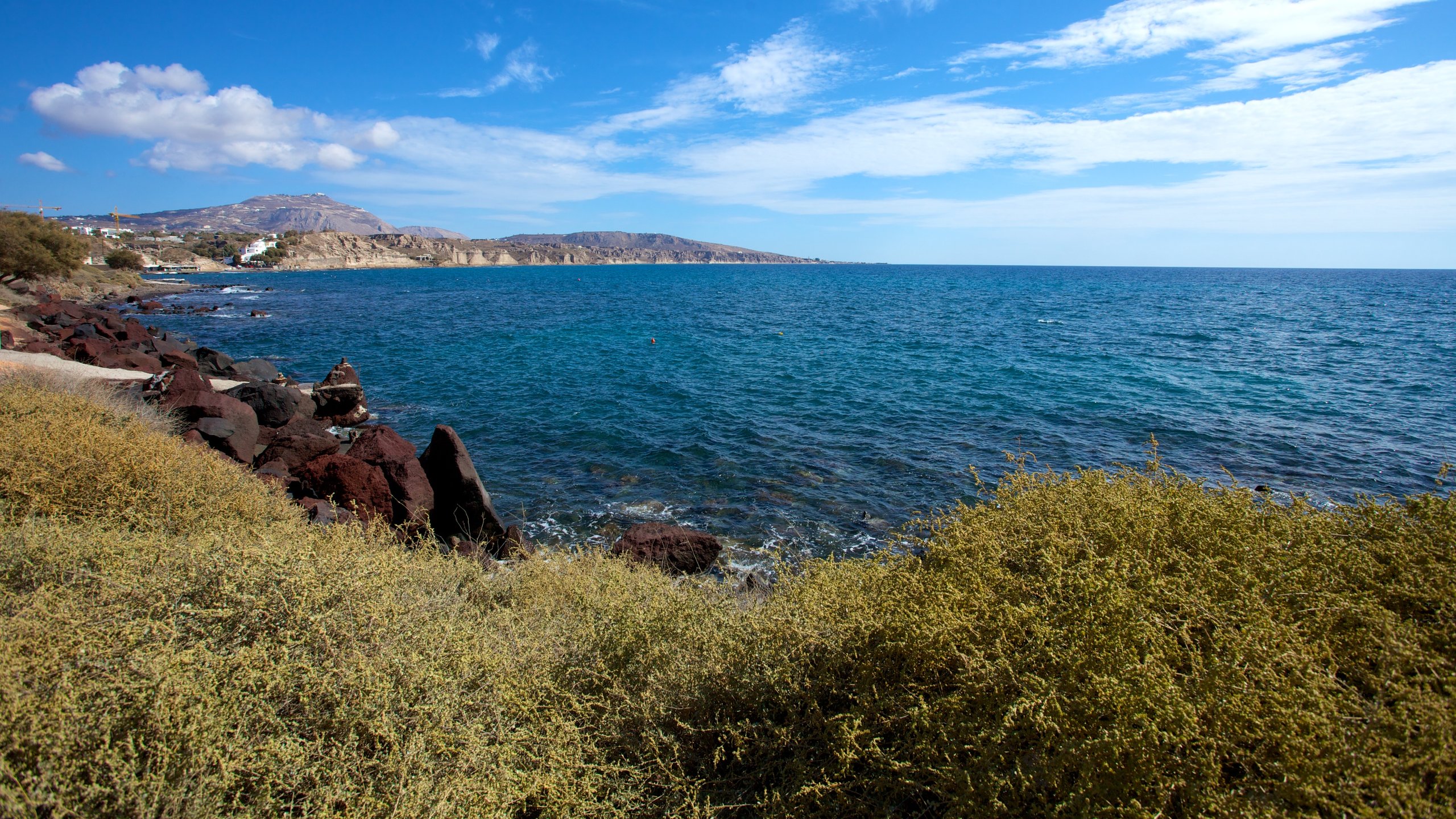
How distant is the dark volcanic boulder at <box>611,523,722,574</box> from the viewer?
10.5 meters

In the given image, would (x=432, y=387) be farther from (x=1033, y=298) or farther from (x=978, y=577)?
(x=1033, y=298)

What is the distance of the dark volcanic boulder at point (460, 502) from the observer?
11.1m

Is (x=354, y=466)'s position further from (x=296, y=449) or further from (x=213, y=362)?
(x=213, y=362)

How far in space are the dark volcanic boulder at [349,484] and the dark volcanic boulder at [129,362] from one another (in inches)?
542

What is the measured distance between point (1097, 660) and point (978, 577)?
109 centimetres

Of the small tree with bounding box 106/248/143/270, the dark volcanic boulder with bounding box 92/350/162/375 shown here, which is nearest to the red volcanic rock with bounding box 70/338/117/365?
the dark volcanic boulder with bounding box 92/350/162/375

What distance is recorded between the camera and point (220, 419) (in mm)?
13305

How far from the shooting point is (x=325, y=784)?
144 inches

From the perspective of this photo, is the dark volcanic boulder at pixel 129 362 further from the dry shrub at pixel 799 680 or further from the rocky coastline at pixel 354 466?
the dry shrub at pixel 799 680

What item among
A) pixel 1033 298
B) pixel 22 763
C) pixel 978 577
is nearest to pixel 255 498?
pixel 22 763

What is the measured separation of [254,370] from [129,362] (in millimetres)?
3655

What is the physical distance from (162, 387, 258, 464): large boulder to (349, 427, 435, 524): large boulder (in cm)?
270

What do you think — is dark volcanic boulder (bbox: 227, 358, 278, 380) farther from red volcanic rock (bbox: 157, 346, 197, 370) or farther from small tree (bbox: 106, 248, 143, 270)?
small tree (bbox: 106, 248, 143, 270)

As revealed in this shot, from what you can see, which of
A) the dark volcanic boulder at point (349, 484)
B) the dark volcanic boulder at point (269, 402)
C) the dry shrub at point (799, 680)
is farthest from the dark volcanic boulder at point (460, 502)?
the dark volcanic boulder at point (269, 402)
